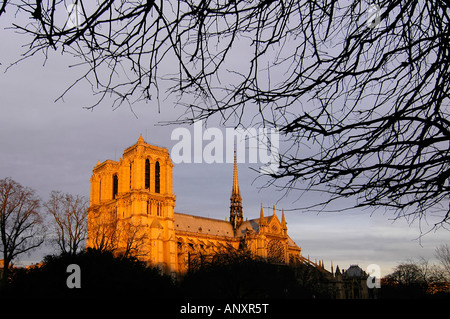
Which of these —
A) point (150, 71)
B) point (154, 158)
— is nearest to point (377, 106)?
point (150, 71)

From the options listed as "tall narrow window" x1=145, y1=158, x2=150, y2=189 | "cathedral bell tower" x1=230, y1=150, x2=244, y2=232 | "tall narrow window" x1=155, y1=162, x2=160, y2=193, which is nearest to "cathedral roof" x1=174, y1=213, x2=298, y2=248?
"cathedral bell tower" x1=230, y1=150, x2=244, y2=232

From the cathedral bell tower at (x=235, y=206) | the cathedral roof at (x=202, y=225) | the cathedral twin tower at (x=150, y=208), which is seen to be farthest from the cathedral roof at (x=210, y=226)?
the cathedral bell tower at (x=235, y=206)

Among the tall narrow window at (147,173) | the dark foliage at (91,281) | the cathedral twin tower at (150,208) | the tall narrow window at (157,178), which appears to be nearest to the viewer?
the dark foliage at (91,281)

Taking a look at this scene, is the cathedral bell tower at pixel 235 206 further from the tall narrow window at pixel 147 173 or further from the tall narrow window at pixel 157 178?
the tall narrow window at pixel 147 173

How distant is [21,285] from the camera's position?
13.8 meters

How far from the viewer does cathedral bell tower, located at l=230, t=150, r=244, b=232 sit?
248 ft

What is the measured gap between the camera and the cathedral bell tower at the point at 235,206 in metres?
75.6

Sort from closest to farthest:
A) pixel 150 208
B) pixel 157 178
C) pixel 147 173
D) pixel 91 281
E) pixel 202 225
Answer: pixel 91 281, pixel 150 208, pixel 147 173, pixel 157 178, pixel 202 225

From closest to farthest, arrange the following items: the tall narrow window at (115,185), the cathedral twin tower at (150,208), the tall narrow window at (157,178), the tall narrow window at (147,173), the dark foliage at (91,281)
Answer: the dark foliage at (91,281), the cathedral twin tower at (150,208), the tall narrow window at (147,173), the tall narrow window at (157,178), the tall narrow window at (115,185)

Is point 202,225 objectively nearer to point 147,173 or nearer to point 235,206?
point 235,206

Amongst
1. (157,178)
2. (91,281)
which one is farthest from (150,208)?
(91,281)

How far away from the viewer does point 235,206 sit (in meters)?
77.6

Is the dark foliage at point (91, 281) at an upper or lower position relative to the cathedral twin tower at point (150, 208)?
lower
